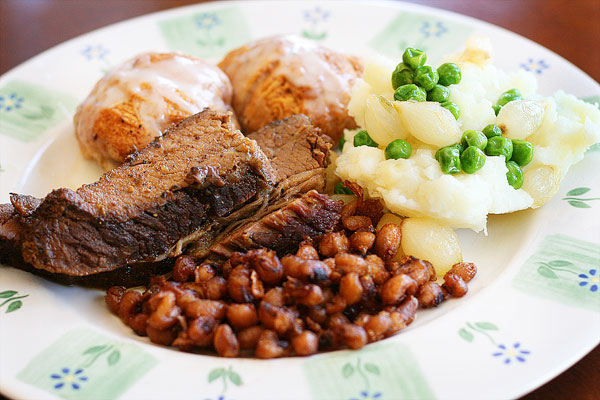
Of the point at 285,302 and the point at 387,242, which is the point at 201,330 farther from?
the point at 387,242

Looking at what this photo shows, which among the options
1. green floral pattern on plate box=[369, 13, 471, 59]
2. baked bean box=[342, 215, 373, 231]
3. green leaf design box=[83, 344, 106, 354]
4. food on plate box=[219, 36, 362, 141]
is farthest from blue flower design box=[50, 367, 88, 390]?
green floral pattern on plate box=[369, 13, 471, 59]

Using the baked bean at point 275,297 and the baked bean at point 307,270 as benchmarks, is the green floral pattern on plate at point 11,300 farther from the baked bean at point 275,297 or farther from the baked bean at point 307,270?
the baked bean at point 307,270

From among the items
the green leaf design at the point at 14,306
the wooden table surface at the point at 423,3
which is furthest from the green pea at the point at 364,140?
the wooden table surface at the point at 423,3

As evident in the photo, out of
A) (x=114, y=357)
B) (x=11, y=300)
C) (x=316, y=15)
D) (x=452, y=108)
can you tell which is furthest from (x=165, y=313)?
(x=316, y=15)

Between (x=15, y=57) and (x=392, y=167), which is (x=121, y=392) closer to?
(x=392, y=167)

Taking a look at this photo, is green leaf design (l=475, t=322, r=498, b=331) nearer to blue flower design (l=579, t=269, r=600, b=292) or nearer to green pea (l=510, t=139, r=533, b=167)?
blue flower design (l=579, t=269, r=600, b=292)

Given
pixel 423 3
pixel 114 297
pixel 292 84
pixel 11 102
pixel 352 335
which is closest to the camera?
pixel 352 335
